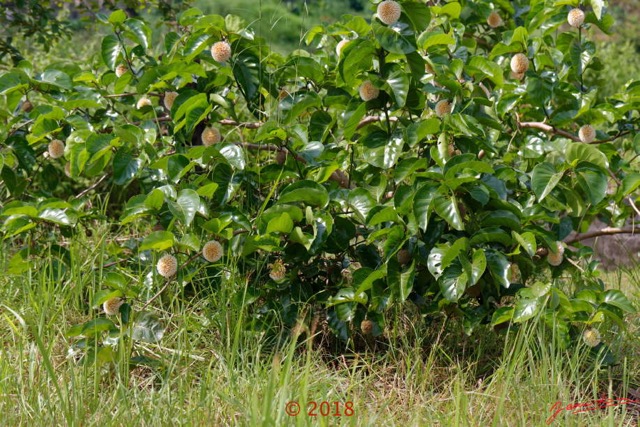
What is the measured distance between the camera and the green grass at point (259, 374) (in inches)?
71.9

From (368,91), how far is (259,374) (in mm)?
830

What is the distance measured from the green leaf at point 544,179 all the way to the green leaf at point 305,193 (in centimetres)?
57

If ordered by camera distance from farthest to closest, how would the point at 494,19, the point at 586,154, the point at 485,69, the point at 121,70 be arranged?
1. the point at 494,19
2. the point at 121,70
3. the point at 485,69
4. the point at 586,154

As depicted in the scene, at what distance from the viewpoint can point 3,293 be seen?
2545 mm

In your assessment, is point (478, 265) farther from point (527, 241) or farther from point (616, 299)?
point (616, 299)

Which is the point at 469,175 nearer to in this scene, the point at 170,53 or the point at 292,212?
the point at 292,212

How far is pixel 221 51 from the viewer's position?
7.64 ft

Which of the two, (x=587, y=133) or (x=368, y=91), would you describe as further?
(x=587, y=133)

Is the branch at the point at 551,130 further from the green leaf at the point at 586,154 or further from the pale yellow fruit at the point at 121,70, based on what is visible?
the pale yellow fruit at the point at 121,70

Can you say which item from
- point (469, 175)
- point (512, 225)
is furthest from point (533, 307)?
point (469, 175)

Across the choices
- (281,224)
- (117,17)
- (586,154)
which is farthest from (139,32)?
(586,154)

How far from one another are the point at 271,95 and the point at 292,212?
1.85 ft

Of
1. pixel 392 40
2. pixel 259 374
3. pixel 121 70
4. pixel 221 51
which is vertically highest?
pixel 392 40

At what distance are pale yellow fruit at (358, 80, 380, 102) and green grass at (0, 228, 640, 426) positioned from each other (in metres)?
0.68
